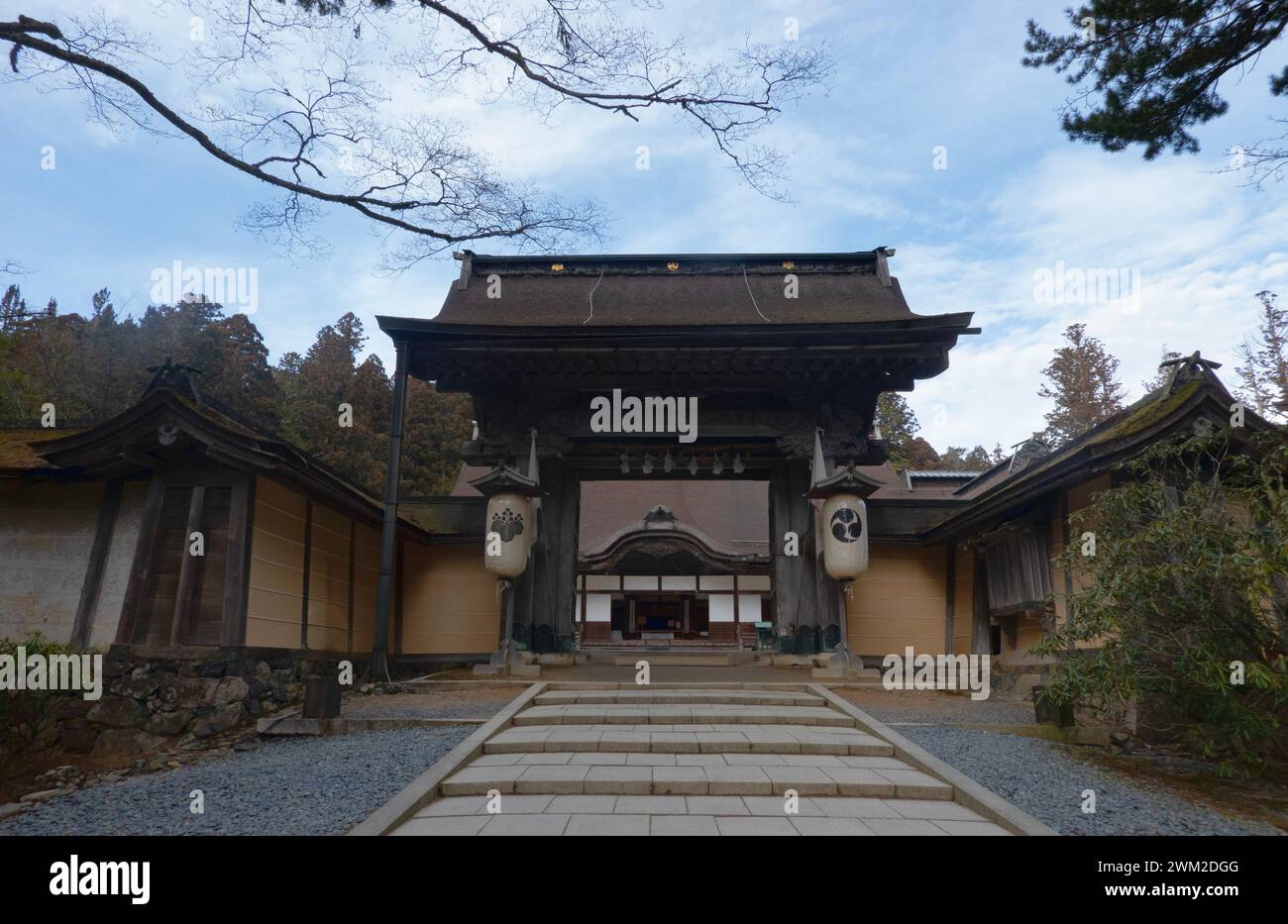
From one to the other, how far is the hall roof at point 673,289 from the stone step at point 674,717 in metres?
6.88

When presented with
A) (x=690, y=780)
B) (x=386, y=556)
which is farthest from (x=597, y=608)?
(x=690, y=780)

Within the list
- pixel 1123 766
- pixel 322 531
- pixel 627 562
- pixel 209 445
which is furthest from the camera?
pixel 627 562

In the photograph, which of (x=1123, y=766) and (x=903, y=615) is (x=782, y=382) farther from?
(x=1123, y=766)

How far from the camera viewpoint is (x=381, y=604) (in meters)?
10.2

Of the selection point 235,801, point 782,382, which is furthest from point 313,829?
point 782,382

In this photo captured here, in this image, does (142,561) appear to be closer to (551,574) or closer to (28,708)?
(28,708)

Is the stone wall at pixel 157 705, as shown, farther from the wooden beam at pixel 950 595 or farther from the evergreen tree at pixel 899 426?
the evergreen tree at pixel 899 426

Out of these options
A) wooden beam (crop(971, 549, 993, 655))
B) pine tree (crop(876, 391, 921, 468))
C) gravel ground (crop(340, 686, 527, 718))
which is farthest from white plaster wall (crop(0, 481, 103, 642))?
pine tree (crop(876, 391, 921, 468))

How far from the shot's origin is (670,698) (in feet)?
28.2

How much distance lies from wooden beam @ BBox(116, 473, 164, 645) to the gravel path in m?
8.54

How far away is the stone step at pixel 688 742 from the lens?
259 inches

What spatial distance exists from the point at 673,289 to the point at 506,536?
5.77m

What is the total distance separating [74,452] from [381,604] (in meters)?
3.90

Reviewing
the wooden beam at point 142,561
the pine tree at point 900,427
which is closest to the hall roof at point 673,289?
the wooden beam at point 142,561
